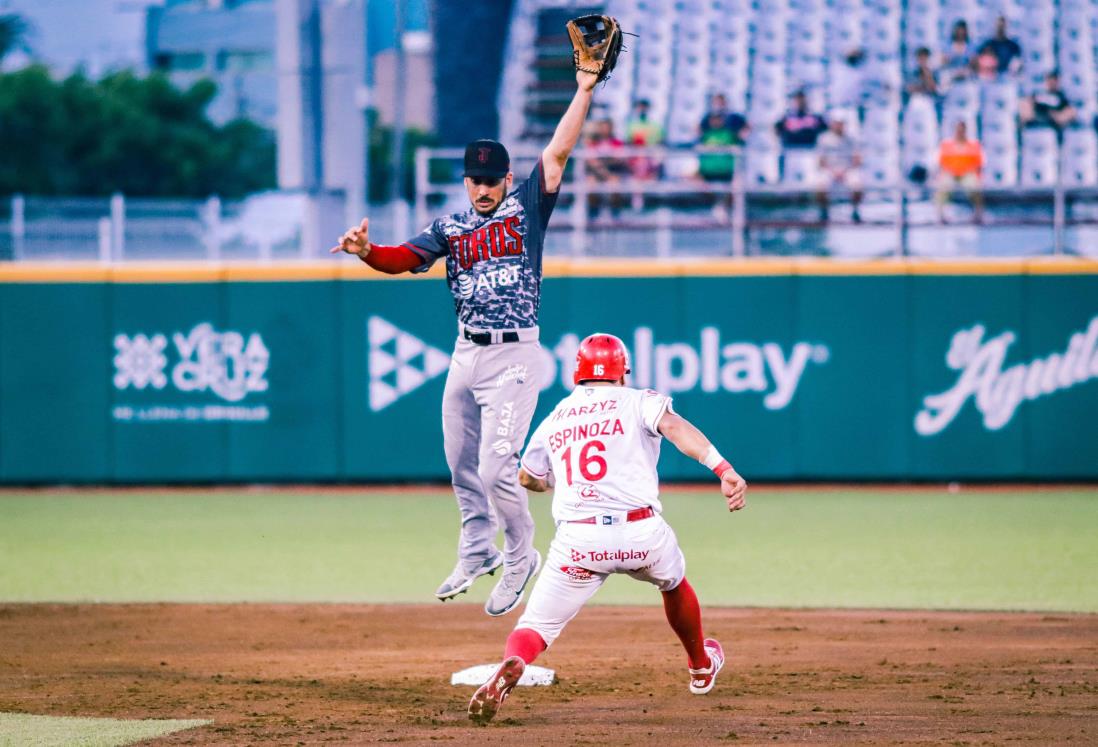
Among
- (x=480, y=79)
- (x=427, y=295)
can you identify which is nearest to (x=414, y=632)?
(x=427, y=295)

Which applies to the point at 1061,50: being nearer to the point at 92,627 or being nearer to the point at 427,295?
the point at 427,295

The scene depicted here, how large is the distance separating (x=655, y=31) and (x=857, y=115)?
4.79 meters

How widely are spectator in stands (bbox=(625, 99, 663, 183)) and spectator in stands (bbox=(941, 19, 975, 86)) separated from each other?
3691mm

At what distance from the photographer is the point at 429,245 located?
7.41 metres

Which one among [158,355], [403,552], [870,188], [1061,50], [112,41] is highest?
[112,41]

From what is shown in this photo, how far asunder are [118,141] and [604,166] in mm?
25484

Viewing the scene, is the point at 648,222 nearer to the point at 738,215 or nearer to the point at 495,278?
the point at 738,215

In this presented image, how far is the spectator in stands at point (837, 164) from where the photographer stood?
53.9 feet

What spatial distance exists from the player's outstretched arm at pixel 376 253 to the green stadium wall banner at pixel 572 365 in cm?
771

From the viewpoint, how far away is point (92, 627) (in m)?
8.88

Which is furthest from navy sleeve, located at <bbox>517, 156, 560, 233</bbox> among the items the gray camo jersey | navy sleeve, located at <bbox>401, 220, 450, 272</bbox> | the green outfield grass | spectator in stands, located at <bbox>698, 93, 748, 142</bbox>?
spectator in stands, located at <bbox>698, 93, 748, 142</bbox>

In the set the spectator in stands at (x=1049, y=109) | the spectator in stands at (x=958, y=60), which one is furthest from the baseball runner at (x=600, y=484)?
the spectator in stands at (x=958, y=60)

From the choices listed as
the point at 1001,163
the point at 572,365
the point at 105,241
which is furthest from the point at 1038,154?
the point at 105,241

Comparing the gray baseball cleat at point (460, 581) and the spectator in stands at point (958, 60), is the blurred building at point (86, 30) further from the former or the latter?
the gray baseball cleat at point (460, 581)
